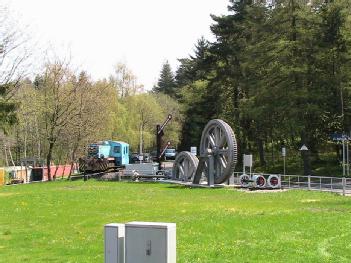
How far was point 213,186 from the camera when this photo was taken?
124 ft

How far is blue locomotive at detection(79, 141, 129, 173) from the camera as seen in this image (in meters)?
56.5

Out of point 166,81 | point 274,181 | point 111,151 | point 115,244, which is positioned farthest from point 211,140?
point 166,81

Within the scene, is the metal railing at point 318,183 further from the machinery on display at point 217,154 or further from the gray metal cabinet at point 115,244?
the gray metal cabinet at point 115,244

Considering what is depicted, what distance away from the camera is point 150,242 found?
567 centimetres

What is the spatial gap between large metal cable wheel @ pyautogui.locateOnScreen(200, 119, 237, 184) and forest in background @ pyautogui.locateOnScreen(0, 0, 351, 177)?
295 inches

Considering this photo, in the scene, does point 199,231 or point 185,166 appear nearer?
point 199,231

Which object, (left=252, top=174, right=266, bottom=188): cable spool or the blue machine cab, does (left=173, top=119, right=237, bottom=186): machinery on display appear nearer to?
(left=252, top=174, right=266, bottom=188): cable spool

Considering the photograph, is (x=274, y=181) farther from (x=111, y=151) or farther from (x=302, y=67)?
(x=111, y=151)

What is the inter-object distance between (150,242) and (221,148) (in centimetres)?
3477

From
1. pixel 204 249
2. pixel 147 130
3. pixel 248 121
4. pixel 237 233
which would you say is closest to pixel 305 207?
pixel 237 233

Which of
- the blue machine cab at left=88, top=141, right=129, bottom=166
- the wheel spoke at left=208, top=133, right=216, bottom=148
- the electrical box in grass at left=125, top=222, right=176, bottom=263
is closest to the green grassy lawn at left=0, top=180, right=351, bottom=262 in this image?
the electrical box in grass at left=125, top=222, right=176, bottom=263

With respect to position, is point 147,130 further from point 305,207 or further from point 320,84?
point 305,207

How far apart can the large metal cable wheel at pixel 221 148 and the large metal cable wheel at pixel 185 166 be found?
2.70 metres

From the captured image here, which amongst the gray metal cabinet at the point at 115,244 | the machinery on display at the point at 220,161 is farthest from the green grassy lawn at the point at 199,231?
the machinery on display at the point at 220,161
